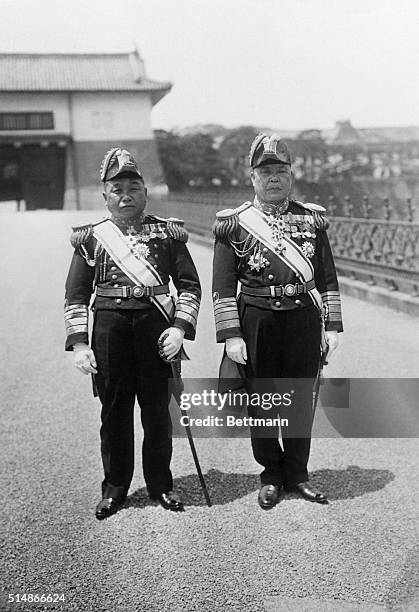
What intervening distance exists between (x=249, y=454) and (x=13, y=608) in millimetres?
1030

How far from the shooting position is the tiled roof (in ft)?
7.57

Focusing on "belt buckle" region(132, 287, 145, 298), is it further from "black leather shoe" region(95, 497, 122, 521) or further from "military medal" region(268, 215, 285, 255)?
"black leather shoe" region(95, 497, 122, 521)

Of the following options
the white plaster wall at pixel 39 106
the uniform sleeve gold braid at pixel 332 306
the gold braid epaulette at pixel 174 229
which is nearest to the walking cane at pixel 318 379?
the uniform sleeve gold braid at pixel 332 306

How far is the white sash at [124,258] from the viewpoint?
2010mm

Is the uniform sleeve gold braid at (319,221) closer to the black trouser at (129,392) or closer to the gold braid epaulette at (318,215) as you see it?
the gold braid epaulette at (318,215)

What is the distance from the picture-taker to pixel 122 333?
205 cm

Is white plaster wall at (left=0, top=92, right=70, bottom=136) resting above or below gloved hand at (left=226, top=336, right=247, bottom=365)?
above

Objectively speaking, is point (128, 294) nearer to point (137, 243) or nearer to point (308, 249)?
point (137, 243)

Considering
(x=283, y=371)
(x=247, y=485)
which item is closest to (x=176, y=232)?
(x=283, y=371)

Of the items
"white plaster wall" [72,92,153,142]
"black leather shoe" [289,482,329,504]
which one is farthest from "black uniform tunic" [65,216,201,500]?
"white plaster wall" [72,92,153,142]

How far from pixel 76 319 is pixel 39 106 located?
3.16ft

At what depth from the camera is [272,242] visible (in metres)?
2.06

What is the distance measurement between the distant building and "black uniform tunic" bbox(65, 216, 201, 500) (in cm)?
35

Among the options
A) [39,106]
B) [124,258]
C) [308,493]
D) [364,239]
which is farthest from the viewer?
[364,239]
